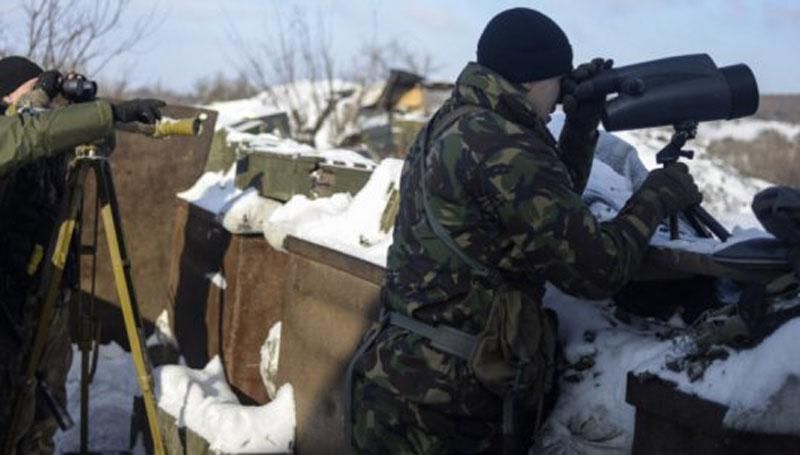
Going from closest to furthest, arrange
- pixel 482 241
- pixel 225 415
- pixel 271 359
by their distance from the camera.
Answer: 1. pixel 482 241
2. pixel 225 415
3. pixel 271 359

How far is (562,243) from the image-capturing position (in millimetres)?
2242

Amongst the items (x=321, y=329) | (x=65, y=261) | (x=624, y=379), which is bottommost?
(x=321, y=329)

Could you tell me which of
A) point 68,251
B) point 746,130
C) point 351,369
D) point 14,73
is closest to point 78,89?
point 14,73

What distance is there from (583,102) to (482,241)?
1.51 feet

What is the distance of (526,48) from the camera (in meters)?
2.41

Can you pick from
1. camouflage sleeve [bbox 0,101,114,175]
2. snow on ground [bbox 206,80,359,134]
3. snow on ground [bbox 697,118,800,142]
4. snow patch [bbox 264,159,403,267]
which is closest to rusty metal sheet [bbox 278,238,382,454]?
snow patch [bbox 264,159,403,267]

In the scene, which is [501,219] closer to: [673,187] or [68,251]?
[673,187]

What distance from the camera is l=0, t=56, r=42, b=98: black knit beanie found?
3.86 m


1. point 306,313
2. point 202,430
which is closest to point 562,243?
point 306,313

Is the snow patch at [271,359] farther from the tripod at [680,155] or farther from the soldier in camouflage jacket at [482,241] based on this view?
the tripod at [680,155]

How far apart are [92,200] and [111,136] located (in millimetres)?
2561

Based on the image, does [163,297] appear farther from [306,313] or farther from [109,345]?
[306,313]

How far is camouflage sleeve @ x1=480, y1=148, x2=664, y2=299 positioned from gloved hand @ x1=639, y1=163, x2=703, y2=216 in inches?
5.1

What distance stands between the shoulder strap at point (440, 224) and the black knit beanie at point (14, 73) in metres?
1.97
